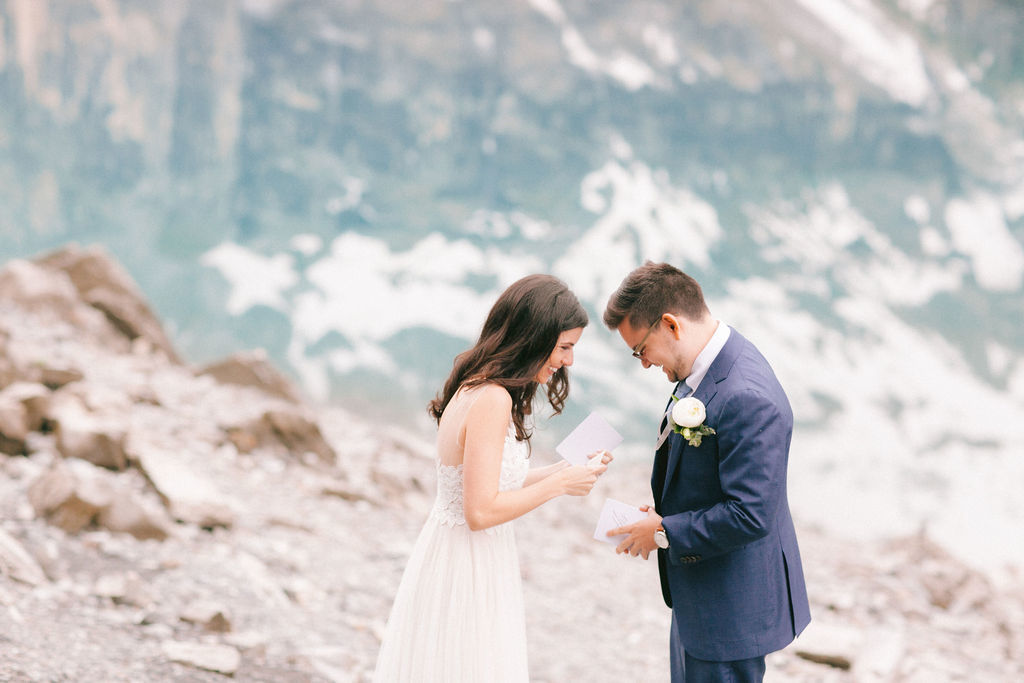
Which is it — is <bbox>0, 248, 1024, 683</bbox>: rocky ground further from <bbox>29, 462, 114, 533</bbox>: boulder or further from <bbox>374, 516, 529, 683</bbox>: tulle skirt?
<bbox>374, 516, 529, 683</bbox>: tulle skirt

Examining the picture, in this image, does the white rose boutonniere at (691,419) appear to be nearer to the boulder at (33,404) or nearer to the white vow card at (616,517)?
the white vow card at (616,517)

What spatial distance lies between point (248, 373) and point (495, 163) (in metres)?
5.85

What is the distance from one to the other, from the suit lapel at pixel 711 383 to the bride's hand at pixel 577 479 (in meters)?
0.20

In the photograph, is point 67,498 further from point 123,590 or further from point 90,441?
point 90,441

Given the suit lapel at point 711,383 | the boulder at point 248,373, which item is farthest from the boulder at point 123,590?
the boulder at point 248,373

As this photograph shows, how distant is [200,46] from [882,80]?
996cm

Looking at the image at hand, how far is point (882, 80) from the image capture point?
11320mm

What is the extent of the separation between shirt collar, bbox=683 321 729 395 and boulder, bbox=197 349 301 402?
6197mm

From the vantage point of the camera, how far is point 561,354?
2.13 meters

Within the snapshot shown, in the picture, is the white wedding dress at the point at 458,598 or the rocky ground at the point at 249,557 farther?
the rocky ground at the point at 249,557

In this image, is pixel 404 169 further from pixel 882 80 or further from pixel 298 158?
pixel 882 80

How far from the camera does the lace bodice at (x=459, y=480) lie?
6.97 ft

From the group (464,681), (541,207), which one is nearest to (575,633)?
(464,681)

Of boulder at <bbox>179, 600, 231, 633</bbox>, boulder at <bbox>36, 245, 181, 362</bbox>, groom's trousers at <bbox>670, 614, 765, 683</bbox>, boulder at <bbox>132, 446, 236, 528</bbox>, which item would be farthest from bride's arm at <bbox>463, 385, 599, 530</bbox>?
boulder at <bbox>36, 245, 181, 362</bbox>
